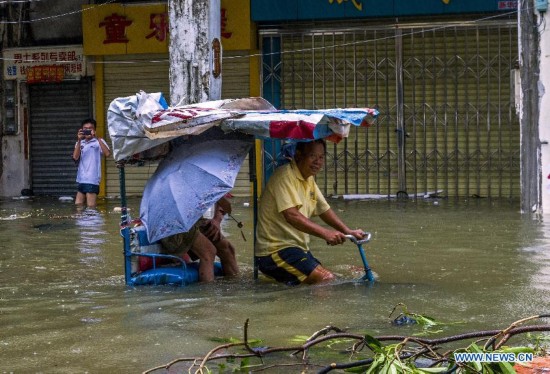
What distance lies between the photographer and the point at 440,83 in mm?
17219

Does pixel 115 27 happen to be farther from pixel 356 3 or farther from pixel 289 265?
pixel 289 265

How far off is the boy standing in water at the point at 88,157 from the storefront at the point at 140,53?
194 centimetres

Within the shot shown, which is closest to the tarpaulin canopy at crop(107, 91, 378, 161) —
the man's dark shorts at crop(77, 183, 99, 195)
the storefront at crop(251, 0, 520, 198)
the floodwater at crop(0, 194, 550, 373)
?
the floodwater at crop(0, 194, 550, 373)

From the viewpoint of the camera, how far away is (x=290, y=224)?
804cm

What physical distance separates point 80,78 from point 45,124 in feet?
3.72

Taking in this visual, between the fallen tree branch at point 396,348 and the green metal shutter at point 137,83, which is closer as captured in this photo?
the fallen tree branch at point 396,348

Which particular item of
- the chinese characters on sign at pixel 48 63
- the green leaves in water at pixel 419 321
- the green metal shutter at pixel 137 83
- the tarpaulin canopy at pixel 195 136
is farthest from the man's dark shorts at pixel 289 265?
the chinese characters on sign at pixel 48 63

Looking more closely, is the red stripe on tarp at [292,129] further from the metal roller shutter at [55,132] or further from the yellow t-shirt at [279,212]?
the metal roller shutter at [55,132]

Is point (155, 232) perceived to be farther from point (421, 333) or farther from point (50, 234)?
point (50, 234)

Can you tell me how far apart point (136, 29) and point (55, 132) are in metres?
2.62

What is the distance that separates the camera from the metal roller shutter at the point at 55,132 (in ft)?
62.9

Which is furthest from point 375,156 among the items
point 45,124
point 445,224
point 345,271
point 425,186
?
point 345,271

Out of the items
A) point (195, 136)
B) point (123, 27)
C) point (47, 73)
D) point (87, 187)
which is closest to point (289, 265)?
point (195, 136)

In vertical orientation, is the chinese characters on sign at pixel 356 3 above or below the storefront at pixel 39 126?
above
